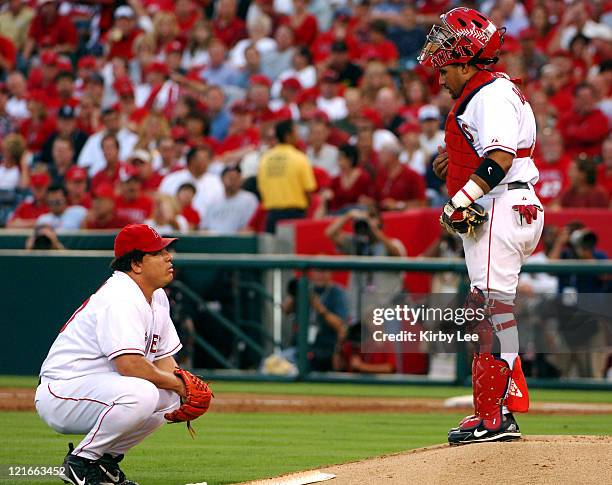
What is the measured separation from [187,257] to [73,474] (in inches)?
278

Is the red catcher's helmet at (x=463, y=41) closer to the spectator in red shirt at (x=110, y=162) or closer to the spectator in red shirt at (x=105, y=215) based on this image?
the spectator in red shirt at (x=105, y=215)

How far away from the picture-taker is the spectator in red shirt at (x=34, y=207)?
15797mm

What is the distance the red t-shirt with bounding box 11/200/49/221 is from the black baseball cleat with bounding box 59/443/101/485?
32.6 feet

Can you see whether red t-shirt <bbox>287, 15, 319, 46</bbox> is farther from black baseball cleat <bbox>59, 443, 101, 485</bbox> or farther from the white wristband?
black baseball cleat <bbox>59, 443, 101, 485</bbox>

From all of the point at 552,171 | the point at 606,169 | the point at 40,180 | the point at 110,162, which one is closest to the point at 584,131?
the point at 606,169

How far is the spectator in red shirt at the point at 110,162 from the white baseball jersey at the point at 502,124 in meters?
10.5

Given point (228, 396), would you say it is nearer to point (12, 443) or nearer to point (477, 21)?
point (12, 443)

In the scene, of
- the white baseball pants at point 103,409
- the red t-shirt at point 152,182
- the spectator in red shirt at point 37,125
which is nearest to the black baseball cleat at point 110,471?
the white baseball pants at point 103,409

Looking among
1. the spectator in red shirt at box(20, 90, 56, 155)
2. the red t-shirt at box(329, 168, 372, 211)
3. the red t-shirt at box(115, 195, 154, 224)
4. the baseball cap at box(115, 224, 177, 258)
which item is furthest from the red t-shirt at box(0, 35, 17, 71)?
the baseball cap at box(115, 224, 177, 258)

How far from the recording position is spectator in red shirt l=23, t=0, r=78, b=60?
2164 centimetres

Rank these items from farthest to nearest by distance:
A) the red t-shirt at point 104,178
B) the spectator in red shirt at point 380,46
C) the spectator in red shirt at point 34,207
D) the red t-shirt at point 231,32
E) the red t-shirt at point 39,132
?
the red t-shirt at point 231,32, the red t-shirt at point 39,132, the spectator in red shirt at point 380,46, the red t-shirt at point 104,178, the spectator in red shirt at point 34,207

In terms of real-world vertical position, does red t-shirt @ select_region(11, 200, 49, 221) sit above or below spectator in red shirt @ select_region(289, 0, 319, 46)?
below

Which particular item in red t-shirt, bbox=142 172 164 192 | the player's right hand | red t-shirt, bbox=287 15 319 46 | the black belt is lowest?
the black belt

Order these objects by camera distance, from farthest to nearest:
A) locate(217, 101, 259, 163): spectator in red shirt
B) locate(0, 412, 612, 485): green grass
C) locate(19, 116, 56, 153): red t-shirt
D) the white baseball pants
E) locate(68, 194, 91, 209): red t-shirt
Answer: locate(19, 116, 56, 153): red t-shirt < locate(217, 101, 259, 163): spectator in red shirt < locate(68, 194, 91, 209): red t-shirt < locate(0, 412, 612, 485): green grass < the white baseball pants
